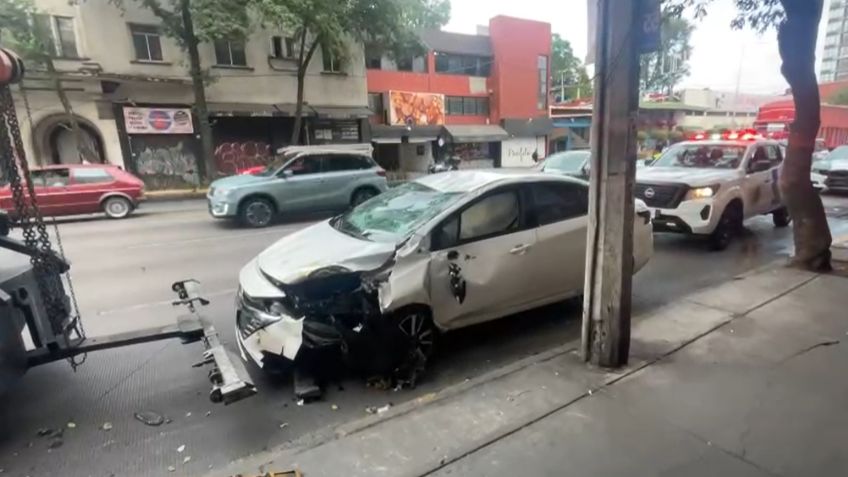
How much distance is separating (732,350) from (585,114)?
37397mm

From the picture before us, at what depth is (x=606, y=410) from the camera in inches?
131

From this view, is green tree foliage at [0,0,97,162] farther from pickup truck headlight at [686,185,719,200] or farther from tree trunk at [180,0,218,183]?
pickup truck headlight at [686,185,719,200]

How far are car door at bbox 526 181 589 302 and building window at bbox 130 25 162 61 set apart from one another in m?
20.5

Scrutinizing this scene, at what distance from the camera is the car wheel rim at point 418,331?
3977mm

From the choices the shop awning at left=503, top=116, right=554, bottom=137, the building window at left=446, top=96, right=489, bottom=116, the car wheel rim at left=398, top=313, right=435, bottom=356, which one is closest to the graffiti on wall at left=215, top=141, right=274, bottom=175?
the building window at left=446, top=96, right=489, bottom=116

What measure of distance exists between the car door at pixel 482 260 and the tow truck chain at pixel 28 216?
281 centimetres

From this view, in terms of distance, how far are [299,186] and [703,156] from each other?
28.0 feet

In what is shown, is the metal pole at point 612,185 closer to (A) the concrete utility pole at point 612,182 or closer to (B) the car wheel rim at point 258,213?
(A) the concrete utility pole at point 612,182

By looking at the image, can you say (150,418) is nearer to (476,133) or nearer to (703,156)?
(703,156)

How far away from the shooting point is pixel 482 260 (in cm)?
431

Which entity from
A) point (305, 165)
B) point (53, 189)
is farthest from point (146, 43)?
point (305, 165)

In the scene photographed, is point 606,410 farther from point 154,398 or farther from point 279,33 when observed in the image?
point 279,33

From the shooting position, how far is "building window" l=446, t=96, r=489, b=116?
105 feet

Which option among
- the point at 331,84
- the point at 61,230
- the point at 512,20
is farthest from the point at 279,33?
the point at 512,20
